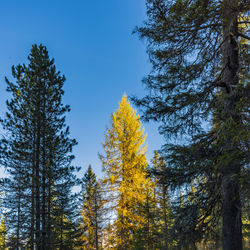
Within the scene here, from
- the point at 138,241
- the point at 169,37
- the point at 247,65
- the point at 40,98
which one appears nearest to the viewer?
the point at 247,65

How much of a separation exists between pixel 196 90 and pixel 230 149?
5.82 ft

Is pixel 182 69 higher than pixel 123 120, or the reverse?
pixel 123 120

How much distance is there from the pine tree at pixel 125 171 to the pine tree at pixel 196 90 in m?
5.68

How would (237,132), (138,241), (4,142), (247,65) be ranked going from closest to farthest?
(237,132) → (247,65) → (4,142) → (138,241)

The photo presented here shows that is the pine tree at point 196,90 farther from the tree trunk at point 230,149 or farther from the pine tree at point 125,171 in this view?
the pine tree at point 125,171

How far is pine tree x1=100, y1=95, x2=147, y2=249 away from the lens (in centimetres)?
1139

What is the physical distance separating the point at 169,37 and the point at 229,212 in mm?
4230

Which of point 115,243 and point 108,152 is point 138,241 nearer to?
point 115,243

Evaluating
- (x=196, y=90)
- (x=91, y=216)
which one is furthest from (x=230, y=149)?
(x=91, y=216)

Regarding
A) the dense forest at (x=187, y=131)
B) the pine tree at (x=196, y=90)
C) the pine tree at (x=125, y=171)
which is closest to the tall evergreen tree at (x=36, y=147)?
the dense forest at (x=187, y=131)

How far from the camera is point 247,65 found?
Result: 4312 mm

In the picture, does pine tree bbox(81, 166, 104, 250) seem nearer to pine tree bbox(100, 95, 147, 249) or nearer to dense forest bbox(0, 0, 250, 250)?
pine tree bbox(100, 95, 147, 249)

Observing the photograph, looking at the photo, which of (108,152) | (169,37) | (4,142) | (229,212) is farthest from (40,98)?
(229,212)

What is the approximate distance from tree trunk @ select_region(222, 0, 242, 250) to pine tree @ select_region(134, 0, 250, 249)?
0.02 meters
